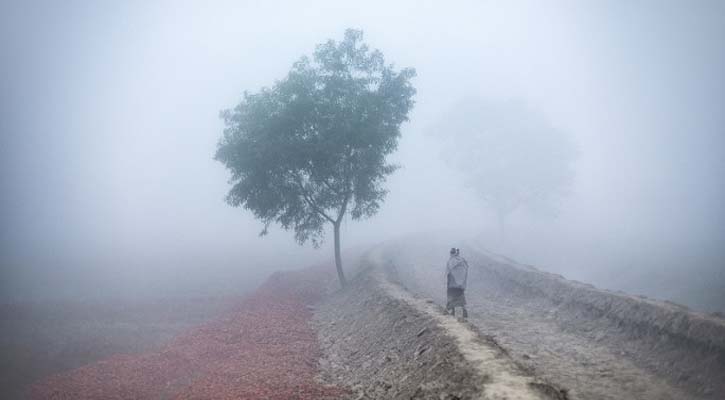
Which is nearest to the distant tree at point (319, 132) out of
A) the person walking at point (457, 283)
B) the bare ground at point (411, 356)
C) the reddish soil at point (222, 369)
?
the reddish soil at point (222, 369)

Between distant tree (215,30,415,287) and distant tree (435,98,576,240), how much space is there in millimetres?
35057

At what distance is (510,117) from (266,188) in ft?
150

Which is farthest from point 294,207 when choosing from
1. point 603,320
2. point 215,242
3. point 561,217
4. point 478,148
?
point 561,217

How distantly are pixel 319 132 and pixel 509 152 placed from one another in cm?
4052

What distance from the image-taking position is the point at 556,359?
13.1m

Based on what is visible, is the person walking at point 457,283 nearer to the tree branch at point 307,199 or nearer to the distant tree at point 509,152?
the tree branch at point 307,199

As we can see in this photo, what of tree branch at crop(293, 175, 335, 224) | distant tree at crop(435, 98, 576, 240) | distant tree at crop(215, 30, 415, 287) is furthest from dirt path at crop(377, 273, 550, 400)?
distant tree at crop(435, 98, 576, 240)

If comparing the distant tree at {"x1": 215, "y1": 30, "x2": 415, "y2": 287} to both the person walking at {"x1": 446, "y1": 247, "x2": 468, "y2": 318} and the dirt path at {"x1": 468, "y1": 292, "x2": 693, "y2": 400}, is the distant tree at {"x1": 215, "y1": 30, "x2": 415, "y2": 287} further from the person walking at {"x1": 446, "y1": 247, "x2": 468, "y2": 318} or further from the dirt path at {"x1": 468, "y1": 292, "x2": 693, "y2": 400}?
the dirt path at {"x1": 468, "y1": 292, "x2": 693, "y2": 400}

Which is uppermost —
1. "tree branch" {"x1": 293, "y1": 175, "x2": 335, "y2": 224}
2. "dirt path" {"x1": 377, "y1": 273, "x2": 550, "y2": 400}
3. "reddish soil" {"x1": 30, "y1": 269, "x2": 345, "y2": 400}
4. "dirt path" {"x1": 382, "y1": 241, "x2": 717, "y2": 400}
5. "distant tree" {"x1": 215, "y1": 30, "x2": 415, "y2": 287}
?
"distant tree" {"x1": 215, "y1": 30, "x2": 415, "y2": 287}

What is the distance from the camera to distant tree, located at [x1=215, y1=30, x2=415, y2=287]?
83.8 feet

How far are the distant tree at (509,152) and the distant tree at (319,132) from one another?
1380 inches

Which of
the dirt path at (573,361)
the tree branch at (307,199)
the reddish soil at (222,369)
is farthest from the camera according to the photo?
the tree branch at (307,199)

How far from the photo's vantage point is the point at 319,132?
26031 millimetres

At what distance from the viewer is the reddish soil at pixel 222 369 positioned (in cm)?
1253
